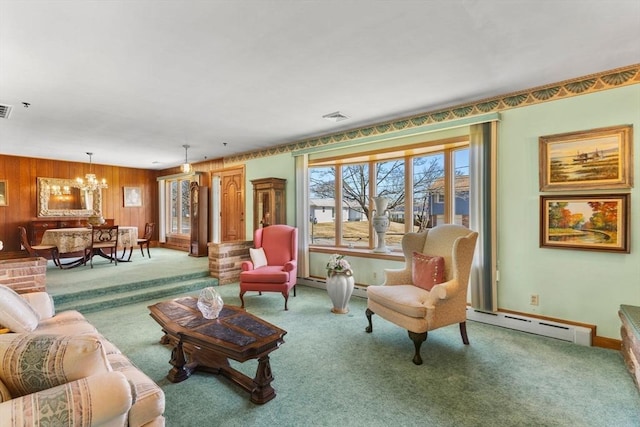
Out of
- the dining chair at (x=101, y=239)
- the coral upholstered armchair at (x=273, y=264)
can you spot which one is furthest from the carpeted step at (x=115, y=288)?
the dining chair at (x=101, y=239)

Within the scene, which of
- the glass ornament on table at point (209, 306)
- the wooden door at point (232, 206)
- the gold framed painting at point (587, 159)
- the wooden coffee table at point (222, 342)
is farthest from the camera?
the wooden door at point (232, 206)

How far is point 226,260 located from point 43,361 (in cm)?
416

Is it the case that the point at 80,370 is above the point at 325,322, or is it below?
above

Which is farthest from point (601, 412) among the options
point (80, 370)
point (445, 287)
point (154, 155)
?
point (154, 155)

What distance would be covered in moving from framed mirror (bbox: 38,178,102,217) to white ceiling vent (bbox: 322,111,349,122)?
6.72m

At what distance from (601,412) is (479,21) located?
259 cm

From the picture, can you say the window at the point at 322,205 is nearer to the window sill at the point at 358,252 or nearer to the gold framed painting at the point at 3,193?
the window sill at the point at 358,252

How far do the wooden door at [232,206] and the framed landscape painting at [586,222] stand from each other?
17.4ft

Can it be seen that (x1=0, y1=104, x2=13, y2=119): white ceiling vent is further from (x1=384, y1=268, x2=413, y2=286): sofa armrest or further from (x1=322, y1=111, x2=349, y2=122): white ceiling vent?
(x1=384, y1=268, x2=413, y2=286): sofa armrest

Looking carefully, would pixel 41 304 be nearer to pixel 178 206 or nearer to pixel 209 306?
pixel 209 306

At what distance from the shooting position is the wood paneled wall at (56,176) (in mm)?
6801

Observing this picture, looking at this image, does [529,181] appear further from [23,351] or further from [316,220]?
[23,351]

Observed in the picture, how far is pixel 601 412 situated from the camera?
6.45ft

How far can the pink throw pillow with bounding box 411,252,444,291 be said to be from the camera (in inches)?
121
